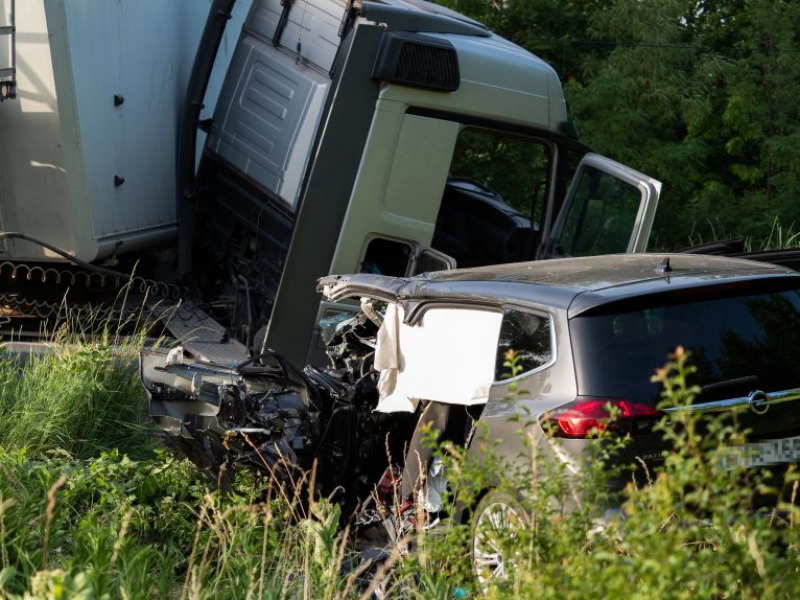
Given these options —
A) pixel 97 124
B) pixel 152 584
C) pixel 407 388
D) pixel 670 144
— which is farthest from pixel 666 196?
pixel 152 584

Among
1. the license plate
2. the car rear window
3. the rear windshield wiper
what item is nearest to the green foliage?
the car rear window

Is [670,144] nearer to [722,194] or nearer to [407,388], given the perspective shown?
[722,194]

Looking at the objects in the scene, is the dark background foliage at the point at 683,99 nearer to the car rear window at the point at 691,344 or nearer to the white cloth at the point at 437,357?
the white cloth at the point at 437,357

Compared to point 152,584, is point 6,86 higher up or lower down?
higher up

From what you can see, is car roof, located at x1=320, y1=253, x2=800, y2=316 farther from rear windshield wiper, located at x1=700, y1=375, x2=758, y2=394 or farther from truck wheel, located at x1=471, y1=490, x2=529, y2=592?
truck wheel, located at x1=471, y1=490, x2=529, y2=592

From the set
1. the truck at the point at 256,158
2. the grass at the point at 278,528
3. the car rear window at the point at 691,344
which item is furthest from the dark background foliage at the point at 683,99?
the car rear window at the point at 691,344

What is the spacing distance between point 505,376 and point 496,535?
0.99 m

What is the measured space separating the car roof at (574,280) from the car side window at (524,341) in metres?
0.07

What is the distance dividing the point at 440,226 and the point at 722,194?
8.82m

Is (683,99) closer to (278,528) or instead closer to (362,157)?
(362,157)

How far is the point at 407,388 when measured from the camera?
621cm

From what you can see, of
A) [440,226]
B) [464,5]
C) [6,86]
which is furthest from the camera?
[464,5]

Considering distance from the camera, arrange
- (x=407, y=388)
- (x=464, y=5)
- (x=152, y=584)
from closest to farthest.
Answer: (x=152, y=584), (x=407, y=388), (x=464, y=5)

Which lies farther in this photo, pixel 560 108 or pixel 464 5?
pixel 464 5
